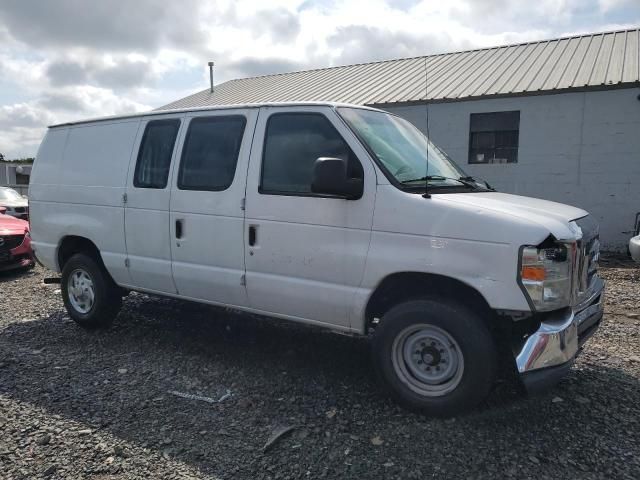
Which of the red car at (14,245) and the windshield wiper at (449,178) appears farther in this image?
the red car at (14,245)

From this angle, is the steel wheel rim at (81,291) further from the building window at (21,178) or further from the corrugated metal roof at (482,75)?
the building window at (21,178)

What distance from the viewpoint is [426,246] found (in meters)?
3.35

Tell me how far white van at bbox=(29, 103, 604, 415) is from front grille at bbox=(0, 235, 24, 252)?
4.05 m

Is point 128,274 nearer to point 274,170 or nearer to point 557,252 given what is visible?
point 274,170

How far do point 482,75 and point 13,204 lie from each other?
1203 cm

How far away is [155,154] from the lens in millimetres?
4773

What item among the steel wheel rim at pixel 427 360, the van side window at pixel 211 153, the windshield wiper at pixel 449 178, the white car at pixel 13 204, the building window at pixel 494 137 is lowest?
the steel wheel rim at pixel 427 360

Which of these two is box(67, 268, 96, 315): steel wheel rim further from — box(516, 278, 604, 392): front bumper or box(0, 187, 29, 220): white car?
box(0, 187, 29, 220): white car

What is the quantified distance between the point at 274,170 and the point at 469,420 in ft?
7.58

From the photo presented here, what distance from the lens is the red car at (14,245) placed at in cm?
828

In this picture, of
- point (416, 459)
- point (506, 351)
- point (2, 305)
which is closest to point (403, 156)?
point (506, 351)

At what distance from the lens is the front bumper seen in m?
3.10

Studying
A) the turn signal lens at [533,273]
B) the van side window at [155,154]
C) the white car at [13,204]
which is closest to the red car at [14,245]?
the white car at [13,204]

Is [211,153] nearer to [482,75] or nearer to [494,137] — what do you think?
[494,137]
